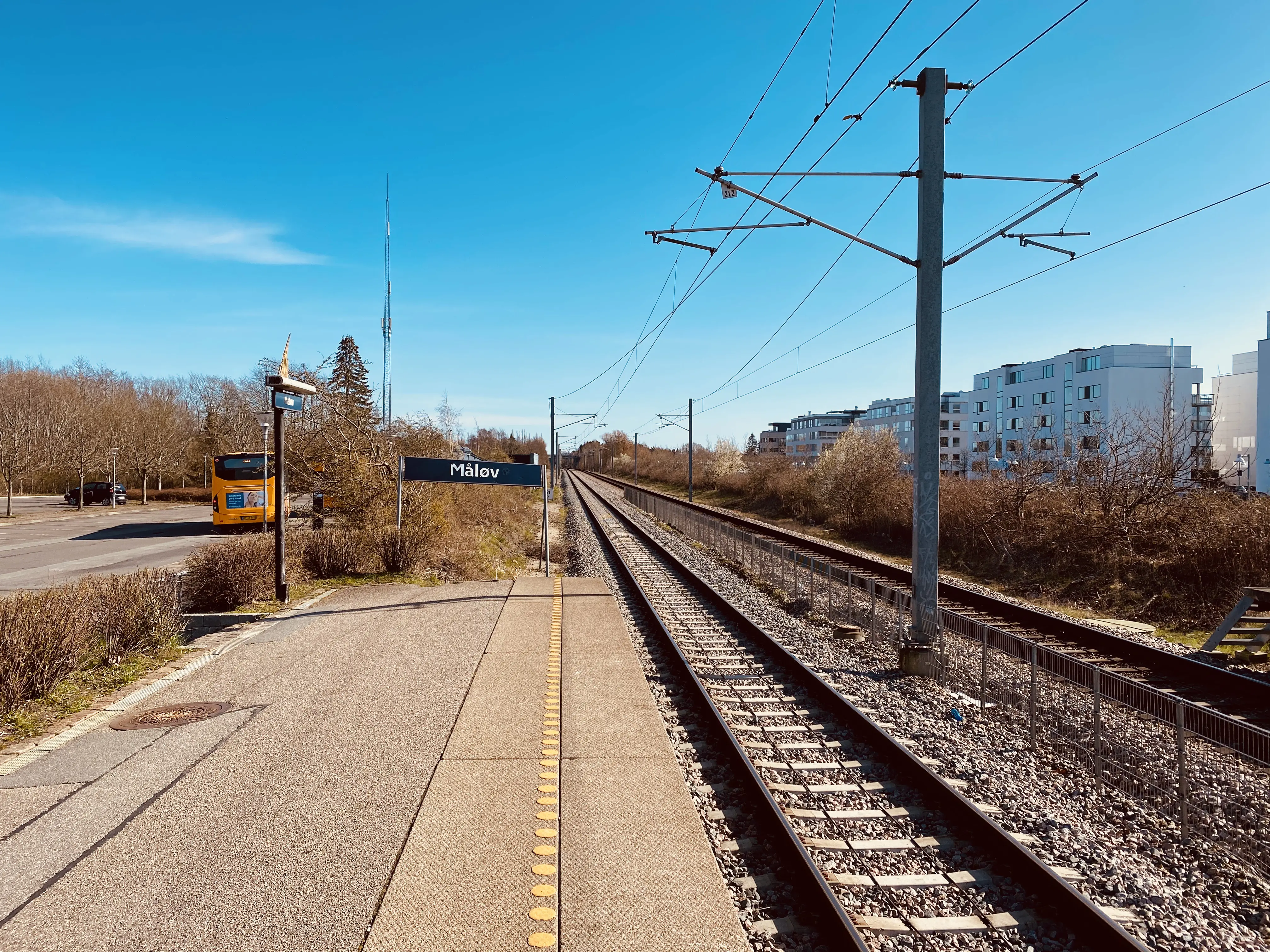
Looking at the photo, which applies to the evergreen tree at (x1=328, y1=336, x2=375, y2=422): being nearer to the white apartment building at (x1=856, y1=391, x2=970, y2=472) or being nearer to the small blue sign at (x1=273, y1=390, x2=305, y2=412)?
the small blue sign at (x1=273, y1=390, x2=305, y2=412)

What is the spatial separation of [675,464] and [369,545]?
73508 mm

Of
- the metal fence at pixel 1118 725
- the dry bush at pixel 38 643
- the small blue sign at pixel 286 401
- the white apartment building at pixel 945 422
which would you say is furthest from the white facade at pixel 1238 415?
the dry bush at pixel 38 643

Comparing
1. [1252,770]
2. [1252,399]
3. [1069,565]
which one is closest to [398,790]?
[1252,770]

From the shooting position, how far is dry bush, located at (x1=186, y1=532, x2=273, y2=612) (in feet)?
37.8

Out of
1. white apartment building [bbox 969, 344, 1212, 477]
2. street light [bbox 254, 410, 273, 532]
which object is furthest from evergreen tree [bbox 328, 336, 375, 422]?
white apartment building [bbox 969, 344, 1212, 477]

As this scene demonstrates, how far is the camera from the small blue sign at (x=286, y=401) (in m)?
11.1

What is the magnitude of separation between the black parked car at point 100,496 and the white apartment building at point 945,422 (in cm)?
7311

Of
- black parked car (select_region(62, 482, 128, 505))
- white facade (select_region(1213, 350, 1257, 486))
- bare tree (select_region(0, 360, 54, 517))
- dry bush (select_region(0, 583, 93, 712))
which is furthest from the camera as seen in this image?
white facade (select_region(1213, 350, 1257, 486))

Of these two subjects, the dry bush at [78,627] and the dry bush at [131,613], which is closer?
the dry bush at [78,627]

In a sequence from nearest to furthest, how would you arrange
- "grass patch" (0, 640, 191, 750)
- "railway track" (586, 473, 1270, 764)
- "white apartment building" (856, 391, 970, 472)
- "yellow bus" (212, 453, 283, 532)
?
"grass patch" (0, 640, 191, 750)
"railway track" (586, 473, 1270, 764)
"yellow bus" (212, 453, 283, 532)
"white apartment building" (856, 391, 970, 472)

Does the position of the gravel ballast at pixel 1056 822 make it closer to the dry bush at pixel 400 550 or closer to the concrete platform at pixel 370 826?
the concrete platform at pixel 370 826

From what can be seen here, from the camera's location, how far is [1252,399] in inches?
2378

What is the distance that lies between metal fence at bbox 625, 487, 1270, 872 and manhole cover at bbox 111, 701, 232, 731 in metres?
7.38

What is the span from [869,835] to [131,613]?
8541 mm
